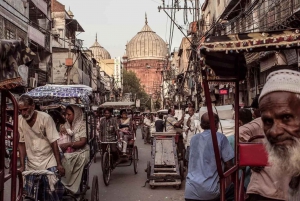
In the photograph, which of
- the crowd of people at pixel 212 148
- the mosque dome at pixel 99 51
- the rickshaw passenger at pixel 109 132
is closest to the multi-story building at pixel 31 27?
the rickshaw passenger at pixel 109 132

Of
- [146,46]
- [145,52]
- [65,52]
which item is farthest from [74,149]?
[145,52]

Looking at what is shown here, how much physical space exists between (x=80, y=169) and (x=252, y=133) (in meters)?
3.36

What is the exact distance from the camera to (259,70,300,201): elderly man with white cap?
7.59ft

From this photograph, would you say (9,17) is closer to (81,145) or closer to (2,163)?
(81,145)

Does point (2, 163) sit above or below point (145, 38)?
below

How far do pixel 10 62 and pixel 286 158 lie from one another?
90.2 inches

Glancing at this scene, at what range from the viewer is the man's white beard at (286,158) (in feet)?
7.55

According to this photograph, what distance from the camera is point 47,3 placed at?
3078 cm

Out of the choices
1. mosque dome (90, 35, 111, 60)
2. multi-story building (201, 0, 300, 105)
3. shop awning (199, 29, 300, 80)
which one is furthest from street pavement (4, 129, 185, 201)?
mosque dome (90, 35, 111, 60)

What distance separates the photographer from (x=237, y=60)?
388 centimetres

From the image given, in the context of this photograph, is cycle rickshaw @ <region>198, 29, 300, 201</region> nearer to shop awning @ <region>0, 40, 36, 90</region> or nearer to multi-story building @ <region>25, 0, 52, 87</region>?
shop awning @ <region>0, 40, 36, 90</region>

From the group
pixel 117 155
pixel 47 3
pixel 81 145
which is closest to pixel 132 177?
pixel 117 155

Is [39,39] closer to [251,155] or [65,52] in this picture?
[65,52]

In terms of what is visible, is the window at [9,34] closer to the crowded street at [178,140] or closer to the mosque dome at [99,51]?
the crowded street at [178,140]
